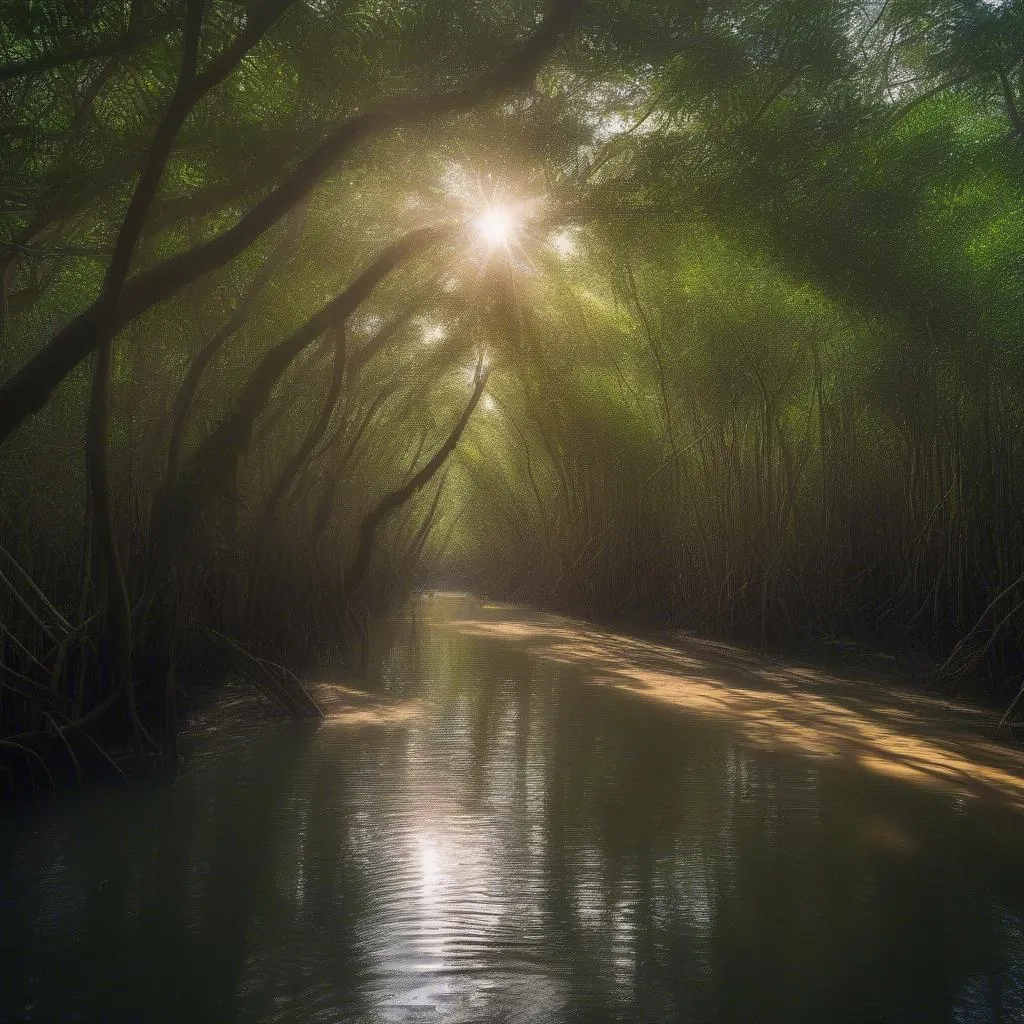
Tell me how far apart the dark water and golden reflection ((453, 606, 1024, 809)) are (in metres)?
0.31

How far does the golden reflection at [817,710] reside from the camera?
3.79 meters

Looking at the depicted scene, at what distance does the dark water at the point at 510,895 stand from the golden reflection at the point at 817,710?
31cm

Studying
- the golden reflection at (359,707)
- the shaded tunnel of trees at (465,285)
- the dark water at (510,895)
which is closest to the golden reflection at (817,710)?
the dark water at (510,895)

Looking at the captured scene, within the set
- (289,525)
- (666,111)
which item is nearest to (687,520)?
(289,525)

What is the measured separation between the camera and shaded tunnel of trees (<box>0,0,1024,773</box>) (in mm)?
3248

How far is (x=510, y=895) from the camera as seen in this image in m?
2.35

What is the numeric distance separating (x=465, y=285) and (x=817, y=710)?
3.60 meters

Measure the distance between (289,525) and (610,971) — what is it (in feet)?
14.6

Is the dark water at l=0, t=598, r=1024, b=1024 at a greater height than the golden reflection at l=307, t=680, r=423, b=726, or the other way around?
the golden reflection at l=307, t=680, r=423, b=726

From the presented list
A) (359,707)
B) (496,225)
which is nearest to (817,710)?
(359,707)

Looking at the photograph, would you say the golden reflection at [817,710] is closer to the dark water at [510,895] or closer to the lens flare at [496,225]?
the dark water at [510,895]

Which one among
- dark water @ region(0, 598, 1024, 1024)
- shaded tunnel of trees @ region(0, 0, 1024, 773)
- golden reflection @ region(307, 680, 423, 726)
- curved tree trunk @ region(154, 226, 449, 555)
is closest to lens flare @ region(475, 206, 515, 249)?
shaded tunnel of trees @ region(0, 0, 1024, 773)

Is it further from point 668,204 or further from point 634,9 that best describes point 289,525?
point 634,9

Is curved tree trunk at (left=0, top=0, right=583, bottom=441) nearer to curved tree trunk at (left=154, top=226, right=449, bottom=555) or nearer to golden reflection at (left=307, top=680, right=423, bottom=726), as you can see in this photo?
curved tree trunk at (left=154, top=226, right=449, bottom=555)
